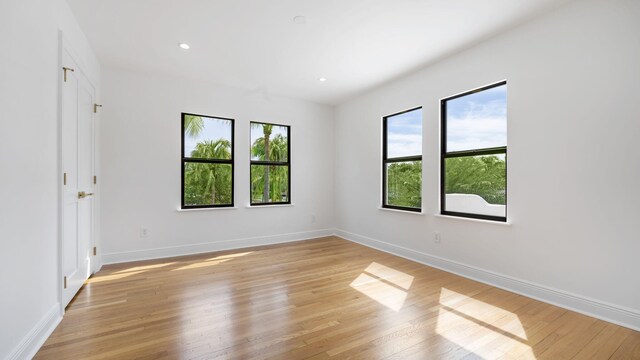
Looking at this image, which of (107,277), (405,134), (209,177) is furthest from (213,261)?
(405,134)

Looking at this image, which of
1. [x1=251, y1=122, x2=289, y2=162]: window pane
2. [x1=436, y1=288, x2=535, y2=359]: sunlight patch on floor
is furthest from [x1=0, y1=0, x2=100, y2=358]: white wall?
[x1=251, y1=122, x2=289, y2=162]: window pane

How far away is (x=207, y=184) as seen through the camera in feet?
15.0

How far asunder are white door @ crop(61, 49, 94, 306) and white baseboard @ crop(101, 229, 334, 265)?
59 cm

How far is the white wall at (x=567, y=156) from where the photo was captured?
7.32 feet

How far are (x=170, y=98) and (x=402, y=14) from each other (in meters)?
3.38

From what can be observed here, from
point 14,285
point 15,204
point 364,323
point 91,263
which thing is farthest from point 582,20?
point 91,263

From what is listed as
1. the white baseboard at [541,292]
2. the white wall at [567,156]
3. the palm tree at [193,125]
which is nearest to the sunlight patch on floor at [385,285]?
the white baseboard at [541,292]

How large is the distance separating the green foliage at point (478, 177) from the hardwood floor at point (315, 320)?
1.01m

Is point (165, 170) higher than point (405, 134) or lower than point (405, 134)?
lower

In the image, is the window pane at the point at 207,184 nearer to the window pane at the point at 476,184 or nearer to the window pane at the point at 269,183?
the window pane at the point at 269,183

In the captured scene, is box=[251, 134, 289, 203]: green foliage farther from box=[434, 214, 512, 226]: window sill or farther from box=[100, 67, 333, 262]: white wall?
box=[434, 214, 512, 226]: window sill

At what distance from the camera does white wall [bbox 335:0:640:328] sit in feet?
7.32

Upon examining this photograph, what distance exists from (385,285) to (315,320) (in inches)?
42.3

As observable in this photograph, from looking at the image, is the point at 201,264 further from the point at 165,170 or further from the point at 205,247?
the point at 165,170
